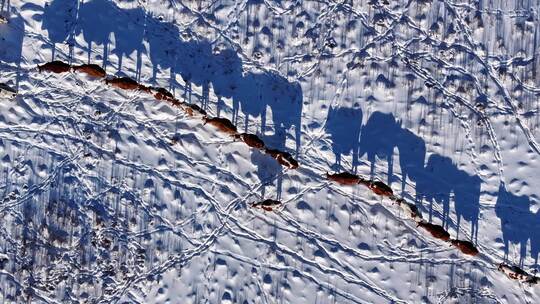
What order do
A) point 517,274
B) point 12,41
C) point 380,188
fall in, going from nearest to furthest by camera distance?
point 517,274
point 380,188
point 12,41

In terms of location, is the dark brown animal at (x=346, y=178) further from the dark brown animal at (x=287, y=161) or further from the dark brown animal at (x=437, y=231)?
the dark brown animal at (x=437, y=231)

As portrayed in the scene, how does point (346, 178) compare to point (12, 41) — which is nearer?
point (346, 178)

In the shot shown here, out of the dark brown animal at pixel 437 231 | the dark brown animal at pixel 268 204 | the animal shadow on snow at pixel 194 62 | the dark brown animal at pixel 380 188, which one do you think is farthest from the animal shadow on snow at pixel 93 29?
the dark brown animal at pixel 437 231

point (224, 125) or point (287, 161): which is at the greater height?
point (224, 125)

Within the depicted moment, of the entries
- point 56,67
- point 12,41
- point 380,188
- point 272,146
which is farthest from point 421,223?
point 12,41

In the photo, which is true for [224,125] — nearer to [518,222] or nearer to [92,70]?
[92,70]

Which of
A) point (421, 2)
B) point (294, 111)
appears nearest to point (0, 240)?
point (294, 111)
